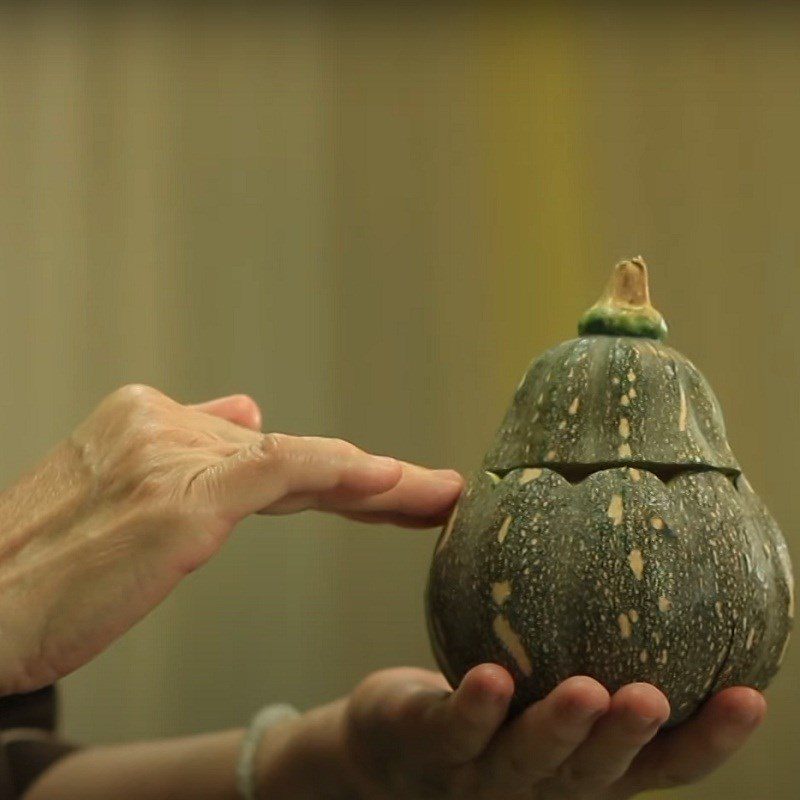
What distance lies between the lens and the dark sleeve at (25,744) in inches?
59.0

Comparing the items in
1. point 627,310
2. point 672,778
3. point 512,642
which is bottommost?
point 672,778

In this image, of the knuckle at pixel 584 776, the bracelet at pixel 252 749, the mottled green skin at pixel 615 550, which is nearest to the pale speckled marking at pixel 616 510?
the mottled green skin at pixel 615 550

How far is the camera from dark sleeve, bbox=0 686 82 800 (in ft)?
4.91

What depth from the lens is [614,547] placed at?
0.89 m

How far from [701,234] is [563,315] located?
0.30 m

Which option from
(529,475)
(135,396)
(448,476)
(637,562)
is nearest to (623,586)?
(637,562)

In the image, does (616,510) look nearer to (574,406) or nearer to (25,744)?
(574,406)

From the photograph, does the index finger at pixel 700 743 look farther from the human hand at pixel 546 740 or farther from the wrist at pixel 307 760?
the wrist at pixel 307 760

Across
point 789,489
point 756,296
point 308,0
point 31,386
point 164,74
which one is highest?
point 308,0

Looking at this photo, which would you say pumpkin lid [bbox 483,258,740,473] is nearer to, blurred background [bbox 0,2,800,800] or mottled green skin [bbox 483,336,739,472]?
mottled green skin [bbox 483,336,739,472]

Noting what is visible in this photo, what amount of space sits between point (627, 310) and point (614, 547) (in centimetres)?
25

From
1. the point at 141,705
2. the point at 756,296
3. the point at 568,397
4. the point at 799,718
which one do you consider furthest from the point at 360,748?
the point at 756,296

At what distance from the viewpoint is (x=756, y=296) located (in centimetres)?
198

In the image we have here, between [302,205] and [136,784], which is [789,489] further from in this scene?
[136,784]
